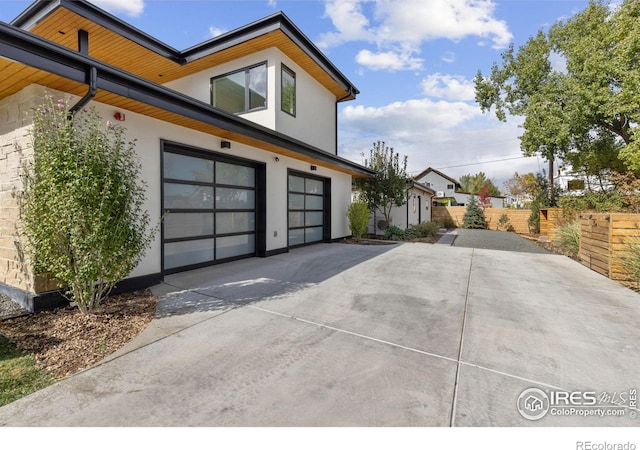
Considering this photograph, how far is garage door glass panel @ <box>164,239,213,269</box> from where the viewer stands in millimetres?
5594

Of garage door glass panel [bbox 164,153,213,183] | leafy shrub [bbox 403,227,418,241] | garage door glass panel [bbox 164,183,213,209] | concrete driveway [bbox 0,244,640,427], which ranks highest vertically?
garage door glass panel [bbox 164,153,213,183]

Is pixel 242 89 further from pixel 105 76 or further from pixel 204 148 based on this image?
pixel 105 76

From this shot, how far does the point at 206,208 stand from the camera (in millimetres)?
6324

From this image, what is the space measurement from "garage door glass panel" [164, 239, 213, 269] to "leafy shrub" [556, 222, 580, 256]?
413 inches

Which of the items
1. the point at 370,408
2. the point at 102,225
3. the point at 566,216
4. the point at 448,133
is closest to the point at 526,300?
the point at 370,408

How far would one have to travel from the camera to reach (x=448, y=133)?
32000mm

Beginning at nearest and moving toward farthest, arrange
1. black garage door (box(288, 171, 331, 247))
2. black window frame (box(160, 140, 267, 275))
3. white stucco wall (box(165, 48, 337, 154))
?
black window frame (box(160, 140, 267, 275)) < white stucco wall (box(165, 48, 337, 154)) < black garage door (box(288, 171, 331, 247))

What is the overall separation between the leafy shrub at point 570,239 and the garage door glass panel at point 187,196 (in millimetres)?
10566

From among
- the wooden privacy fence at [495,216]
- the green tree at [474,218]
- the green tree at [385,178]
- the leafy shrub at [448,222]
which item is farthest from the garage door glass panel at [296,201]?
the wooden privacy fence at [495,216]

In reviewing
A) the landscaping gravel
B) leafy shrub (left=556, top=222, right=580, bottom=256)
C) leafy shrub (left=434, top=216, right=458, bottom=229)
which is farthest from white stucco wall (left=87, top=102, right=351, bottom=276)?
leafy shrub (left=434, top=216, right=458, bottom=229)

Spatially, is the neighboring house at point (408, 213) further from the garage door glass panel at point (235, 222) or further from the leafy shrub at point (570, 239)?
the garage door glass panel at point (235, 222)

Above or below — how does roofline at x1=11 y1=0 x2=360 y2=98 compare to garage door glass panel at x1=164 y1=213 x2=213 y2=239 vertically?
above

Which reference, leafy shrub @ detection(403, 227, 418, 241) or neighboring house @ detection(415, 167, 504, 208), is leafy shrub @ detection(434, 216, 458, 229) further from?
neighboring house @ detection(415, 167, 504, 208)

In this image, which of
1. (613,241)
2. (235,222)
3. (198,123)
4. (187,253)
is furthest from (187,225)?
(613,241)
